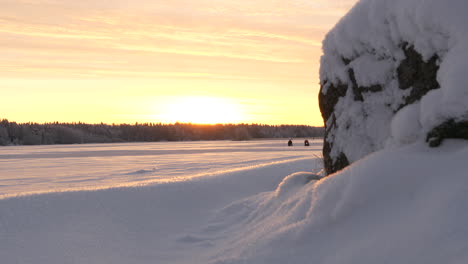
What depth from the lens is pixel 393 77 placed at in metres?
4.68

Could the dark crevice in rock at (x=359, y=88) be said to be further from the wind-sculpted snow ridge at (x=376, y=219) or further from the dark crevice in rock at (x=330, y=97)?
the wind-sculpted snow ridge at (x=376, y=219)

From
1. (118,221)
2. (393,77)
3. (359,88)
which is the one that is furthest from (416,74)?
(118,221)

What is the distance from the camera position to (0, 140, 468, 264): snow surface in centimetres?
258

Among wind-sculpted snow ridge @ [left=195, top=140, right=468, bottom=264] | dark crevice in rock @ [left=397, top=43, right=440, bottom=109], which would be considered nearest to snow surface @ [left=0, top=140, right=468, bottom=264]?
wind-sculpted snow ridge @ [left=195, top=140, right=468, bottom=264]

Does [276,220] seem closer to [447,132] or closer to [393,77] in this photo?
[447,132]

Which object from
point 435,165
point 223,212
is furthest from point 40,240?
point 435,165

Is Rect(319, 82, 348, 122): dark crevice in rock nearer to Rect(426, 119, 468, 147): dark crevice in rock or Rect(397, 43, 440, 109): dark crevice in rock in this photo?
Rect(397, 43, 440, 109): dark crevice in rock

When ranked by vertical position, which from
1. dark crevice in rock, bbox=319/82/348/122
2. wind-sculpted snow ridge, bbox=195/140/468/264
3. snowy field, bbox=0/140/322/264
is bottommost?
snowy field, bbox=0/140/322/264

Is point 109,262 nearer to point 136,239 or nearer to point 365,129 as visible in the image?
point 136,239

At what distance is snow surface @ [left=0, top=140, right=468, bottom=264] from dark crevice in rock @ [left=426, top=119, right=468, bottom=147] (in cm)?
7

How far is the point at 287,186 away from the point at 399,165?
193cm

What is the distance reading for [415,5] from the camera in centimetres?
390

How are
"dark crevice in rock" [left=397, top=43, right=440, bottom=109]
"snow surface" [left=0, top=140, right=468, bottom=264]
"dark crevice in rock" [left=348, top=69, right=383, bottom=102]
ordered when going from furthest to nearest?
"dark crevice in rock" [left=348, top=69, right=383, bottom=102] < "dark crevice in rock" [left=397, top=43, right=440, bottom=109] < "snow surface" [left=0, top=140, right=468, bottom=264]

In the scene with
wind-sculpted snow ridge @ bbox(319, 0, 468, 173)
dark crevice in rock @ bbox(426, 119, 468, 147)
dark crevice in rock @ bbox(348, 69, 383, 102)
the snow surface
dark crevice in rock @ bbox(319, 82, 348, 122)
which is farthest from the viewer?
dark crevice in rock @ bbox(319, 82, 348, 122)
